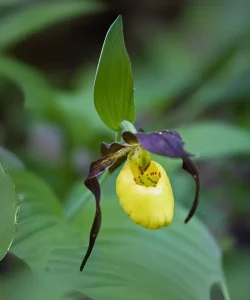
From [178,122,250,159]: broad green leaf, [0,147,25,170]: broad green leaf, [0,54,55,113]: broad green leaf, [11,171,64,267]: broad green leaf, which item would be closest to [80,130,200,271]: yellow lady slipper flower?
[11,171,64,267]: broad green leaf

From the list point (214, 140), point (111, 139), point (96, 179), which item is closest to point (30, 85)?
point (111, 139)

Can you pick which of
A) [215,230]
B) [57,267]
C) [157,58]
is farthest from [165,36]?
[57,267]

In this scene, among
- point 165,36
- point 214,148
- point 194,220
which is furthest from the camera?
point 165,36

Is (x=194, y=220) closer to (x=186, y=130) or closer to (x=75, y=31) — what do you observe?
(x=186, y=130)

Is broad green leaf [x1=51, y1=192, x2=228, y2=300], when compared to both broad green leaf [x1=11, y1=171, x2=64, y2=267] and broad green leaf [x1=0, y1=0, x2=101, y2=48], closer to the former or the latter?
broad green leaf [x1=11, y1=171, x2=64, y2=267]

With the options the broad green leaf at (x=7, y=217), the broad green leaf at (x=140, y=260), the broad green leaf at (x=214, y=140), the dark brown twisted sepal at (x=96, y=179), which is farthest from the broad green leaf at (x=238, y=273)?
the broad green leaf at (x=7, y=217)

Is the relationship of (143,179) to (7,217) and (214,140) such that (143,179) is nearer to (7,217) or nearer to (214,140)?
(7,217)

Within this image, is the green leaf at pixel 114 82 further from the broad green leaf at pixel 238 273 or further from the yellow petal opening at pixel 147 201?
the broad green leaf at pixel 238 273
